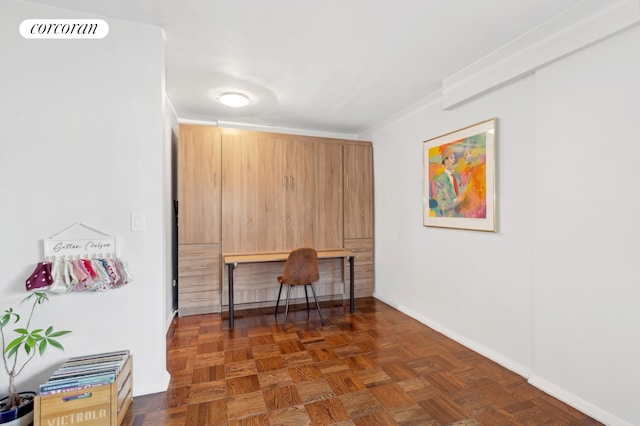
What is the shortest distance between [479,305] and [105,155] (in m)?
3.20

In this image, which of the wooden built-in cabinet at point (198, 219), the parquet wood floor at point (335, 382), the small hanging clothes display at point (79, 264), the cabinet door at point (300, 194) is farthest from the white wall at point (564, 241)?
the small hanging clothes display at point (79, 264)

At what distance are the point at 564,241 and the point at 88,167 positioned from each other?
316 cm

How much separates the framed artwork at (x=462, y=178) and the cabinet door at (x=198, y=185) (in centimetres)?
255

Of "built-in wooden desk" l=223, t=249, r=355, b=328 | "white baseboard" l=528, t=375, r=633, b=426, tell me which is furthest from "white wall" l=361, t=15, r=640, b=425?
"built-in wooden desk" l=223, t=249, r=355, b=328

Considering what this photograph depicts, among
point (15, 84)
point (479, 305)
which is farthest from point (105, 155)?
point (479, 305)

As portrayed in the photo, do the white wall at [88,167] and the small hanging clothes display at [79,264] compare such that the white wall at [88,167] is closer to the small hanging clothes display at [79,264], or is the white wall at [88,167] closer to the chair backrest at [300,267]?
the small hanging clothes display at [79,264]

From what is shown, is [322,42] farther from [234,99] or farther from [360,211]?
[360,211]

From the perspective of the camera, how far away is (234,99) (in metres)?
3.20

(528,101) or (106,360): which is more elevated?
(528,101)

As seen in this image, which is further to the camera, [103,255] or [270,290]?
[270,290]

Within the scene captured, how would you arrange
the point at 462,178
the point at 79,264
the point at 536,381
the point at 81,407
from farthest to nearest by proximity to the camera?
the point at 462,178
the point at 536,381
the point at 79,264
the point at 81,407

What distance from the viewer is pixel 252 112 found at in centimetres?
376

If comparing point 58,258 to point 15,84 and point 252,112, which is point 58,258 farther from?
point 252,112

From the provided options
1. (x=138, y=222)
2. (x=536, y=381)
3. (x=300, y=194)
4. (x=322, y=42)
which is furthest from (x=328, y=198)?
(x=536, y=381)
